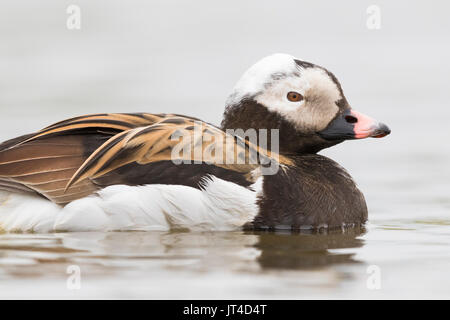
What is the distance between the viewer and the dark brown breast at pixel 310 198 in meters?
8.42

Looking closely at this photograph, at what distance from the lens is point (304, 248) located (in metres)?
7.80

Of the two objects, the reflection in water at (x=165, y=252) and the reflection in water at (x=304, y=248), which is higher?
the reflection in water at (x=165, y=252)

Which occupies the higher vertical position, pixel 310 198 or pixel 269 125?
pixel 269 125

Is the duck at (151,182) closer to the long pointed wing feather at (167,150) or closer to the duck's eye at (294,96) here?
the long pointed wing feather at (167,150)

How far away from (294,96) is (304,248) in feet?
5.66

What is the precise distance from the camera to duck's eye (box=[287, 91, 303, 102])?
9102mm

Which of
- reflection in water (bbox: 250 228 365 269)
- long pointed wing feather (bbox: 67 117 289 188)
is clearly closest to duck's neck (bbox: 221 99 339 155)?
long pointed wing feather (bbox: 67 117 289 188)

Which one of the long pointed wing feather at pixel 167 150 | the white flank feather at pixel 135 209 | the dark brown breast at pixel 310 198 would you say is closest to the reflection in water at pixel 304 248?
the dark brown breast at pixel 310 198

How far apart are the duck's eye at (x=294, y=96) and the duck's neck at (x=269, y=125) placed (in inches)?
6.7

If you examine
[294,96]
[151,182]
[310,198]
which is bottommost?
[310,198]
